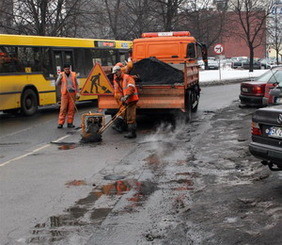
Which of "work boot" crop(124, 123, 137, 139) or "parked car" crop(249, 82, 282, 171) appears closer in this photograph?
"parked car" crop(249, 82, 282, 171)

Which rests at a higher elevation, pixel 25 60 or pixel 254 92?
pixel 25 60

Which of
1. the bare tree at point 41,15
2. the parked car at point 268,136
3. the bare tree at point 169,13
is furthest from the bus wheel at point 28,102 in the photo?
the bare tree at point 169,13

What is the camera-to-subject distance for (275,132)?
5629 mm

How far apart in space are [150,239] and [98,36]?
115 ft

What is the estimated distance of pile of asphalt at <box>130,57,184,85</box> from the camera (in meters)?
11.9

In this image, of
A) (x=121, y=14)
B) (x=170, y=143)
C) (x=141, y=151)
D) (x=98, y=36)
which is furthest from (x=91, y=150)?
(x=98, y=36)

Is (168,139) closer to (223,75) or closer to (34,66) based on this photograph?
(34,66)

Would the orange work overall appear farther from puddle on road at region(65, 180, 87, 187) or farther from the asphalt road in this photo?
puddle on road at region(65, 180, 87, 187)

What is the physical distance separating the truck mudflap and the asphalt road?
0.76 m

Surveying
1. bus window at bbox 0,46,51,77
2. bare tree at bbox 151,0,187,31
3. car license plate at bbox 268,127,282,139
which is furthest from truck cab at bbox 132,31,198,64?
bare tree at bbox 151,0,187,31

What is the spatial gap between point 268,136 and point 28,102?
11431 millimetres

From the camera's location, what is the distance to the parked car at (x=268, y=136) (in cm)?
554

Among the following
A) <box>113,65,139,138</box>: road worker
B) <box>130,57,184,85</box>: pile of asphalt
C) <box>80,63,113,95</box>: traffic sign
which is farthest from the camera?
<box>130,57,184,85</box>: pile of asphalt

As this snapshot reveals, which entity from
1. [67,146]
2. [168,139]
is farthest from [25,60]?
[168,139]
